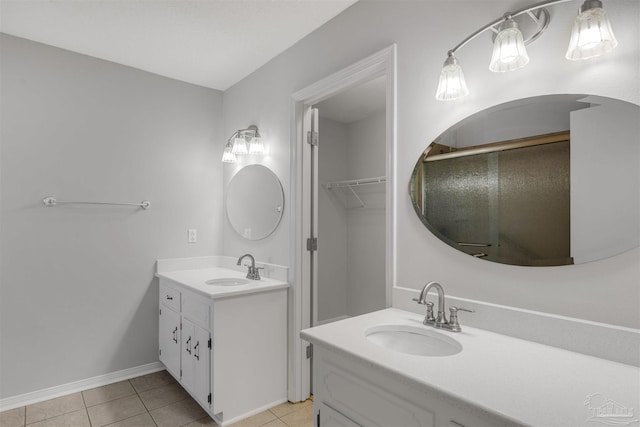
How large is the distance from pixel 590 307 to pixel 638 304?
0.39 ft

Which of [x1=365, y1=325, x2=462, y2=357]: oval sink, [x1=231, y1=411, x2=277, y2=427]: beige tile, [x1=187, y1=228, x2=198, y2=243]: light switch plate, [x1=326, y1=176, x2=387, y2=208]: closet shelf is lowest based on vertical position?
[x1=231, y1=411, x2=277, y2=427]: beige tile

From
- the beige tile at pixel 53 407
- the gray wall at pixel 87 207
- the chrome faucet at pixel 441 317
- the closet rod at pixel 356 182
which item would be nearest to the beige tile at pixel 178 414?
the beige tile at pixel 53 407

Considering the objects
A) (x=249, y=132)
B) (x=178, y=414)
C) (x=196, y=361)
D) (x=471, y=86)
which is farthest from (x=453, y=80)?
(x=178, y=414)

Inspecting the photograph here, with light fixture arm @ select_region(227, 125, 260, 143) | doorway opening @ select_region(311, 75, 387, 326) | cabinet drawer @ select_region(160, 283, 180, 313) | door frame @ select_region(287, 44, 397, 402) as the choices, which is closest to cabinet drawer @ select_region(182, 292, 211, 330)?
cabinet drawer @ select_region(160, 283, 180, 313)

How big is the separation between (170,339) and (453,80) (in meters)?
2.52

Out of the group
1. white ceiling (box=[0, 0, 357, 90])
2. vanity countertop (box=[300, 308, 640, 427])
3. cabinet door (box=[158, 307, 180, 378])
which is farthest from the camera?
cabinet door (box=[158, 307, 180, 378])

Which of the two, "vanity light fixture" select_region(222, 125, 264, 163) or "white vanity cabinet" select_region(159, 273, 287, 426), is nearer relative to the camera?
"white vanity cabinet" select_region(159, 273, 287, 426)

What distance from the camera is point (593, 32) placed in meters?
1.01

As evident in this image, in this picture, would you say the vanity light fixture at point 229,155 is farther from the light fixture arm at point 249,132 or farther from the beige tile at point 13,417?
the beige tile at point 13,417

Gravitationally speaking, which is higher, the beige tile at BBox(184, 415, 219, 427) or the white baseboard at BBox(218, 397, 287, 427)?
the white baseboard at BBox(218, 397, 287, 427)

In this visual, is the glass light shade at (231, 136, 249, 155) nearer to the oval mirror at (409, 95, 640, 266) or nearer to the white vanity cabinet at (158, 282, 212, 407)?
the white vanity cabinet at (158, 282, 212, 407)

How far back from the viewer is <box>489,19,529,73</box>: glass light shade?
45.3 inches

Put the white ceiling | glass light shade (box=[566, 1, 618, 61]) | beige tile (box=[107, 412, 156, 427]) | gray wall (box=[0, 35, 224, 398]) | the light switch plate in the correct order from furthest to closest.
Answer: the light switch plate → gray wall (box=[0, 35, 224, 398]) → beige tile (box=[107, 412, 156, 427]) → the white ceiling → glass light shade (box=[566, 1, 618, 61])

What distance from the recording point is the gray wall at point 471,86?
1052mm
